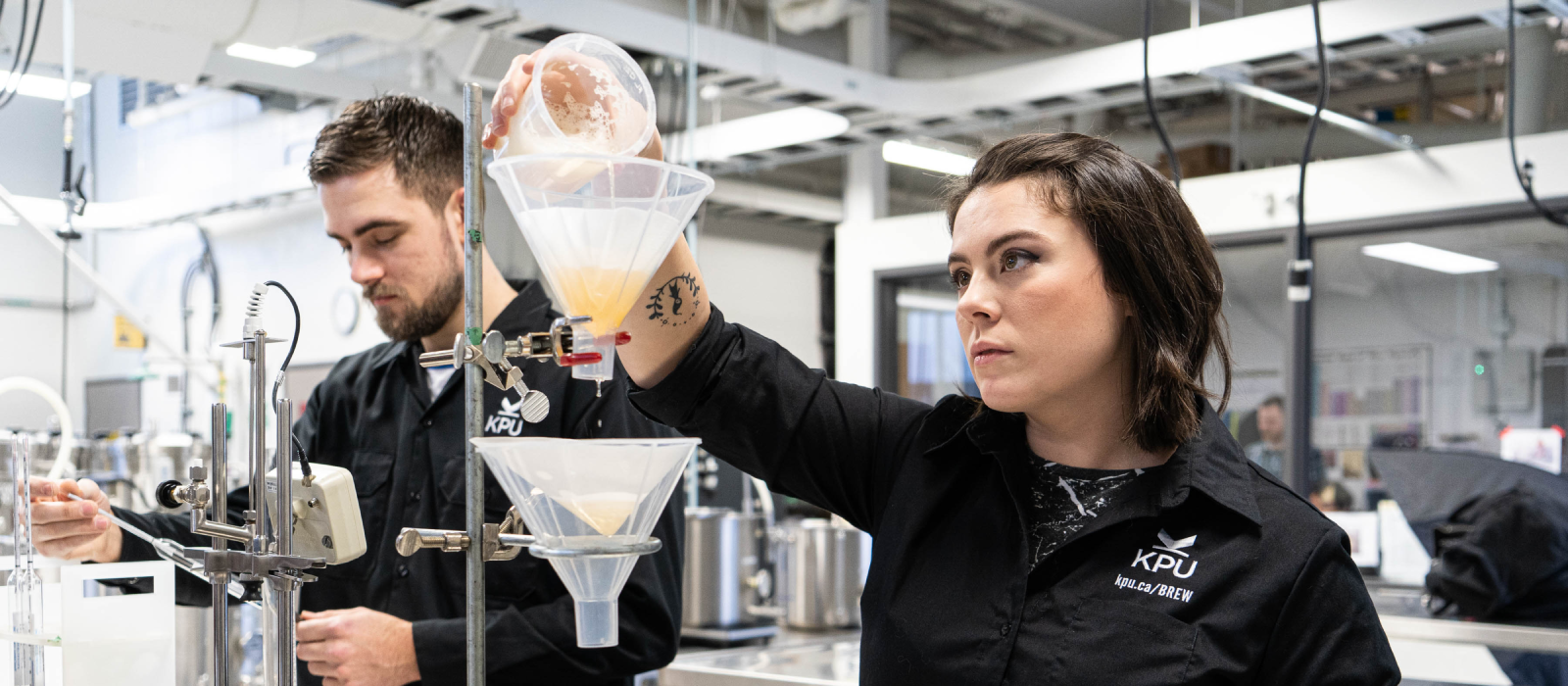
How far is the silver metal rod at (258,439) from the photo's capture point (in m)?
1.00

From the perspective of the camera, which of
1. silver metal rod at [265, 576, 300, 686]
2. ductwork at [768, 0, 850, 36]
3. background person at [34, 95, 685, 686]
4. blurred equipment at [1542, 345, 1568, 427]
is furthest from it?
blurred equipment at [1542, 345, 1568, 427]

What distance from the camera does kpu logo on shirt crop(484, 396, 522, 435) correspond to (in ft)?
5.03

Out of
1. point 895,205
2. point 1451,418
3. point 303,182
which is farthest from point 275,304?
point 1451,418

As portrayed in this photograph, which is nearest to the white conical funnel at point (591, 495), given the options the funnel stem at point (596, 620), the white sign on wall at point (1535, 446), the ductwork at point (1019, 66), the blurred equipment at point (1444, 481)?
the funnel stem at point (596, 620)

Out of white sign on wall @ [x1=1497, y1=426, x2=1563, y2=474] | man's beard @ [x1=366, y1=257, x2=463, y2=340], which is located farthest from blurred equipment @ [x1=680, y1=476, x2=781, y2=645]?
white sign on wall @ [x1=1497, y1=426, x2=1563, y2=474]

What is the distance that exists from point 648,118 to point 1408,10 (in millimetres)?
2812

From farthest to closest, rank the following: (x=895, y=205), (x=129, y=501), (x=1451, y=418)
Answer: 1. (x=895, y=205)
2. (x=1451, y=418)
3. (x=129, y=501)

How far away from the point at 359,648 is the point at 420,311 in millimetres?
451

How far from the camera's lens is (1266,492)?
44.8 inches

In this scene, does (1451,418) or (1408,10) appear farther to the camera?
(1451,418)

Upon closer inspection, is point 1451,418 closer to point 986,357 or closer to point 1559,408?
point 1559,408

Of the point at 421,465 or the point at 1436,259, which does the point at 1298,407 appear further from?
the point at 421,465

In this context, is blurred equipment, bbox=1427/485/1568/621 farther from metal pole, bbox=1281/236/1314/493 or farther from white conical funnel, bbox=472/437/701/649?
white conical funnel, bbox=472/437/701/649

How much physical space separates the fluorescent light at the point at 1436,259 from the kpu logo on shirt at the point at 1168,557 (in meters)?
4.27
